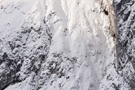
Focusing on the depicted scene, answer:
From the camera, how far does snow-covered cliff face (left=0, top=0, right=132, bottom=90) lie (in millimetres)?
10891

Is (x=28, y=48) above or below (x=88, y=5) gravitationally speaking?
below

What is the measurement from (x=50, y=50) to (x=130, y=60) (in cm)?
432

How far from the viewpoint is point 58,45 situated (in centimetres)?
1173

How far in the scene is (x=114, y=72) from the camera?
9672 millimetres

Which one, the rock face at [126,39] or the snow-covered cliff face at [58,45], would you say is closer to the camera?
the rock face at [126,39]

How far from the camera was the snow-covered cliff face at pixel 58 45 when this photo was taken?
10.9 meters

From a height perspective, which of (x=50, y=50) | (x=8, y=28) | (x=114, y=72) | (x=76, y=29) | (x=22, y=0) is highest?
(x=22, y=0)

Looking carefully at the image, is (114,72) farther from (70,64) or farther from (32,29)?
(32,29)

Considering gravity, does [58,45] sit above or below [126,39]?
above

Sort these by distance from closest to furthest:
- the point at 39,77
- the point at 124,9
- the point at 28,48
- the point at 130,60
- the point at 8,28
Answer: the point at 130,60 < the point at 124,9 < the point at 39,77 < the point at 28,48 < the point at 8,28

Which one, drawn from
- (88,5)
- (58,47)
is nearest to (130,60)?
(58,47)

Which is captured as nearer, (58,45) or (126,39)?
(126,39)

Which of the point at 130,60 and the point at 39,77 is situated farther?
the point at 39,77

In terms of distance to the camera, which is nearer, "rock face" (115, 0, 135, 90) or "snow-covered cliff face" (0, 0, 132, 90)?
"rock face" (115, 0, 135, 90)
